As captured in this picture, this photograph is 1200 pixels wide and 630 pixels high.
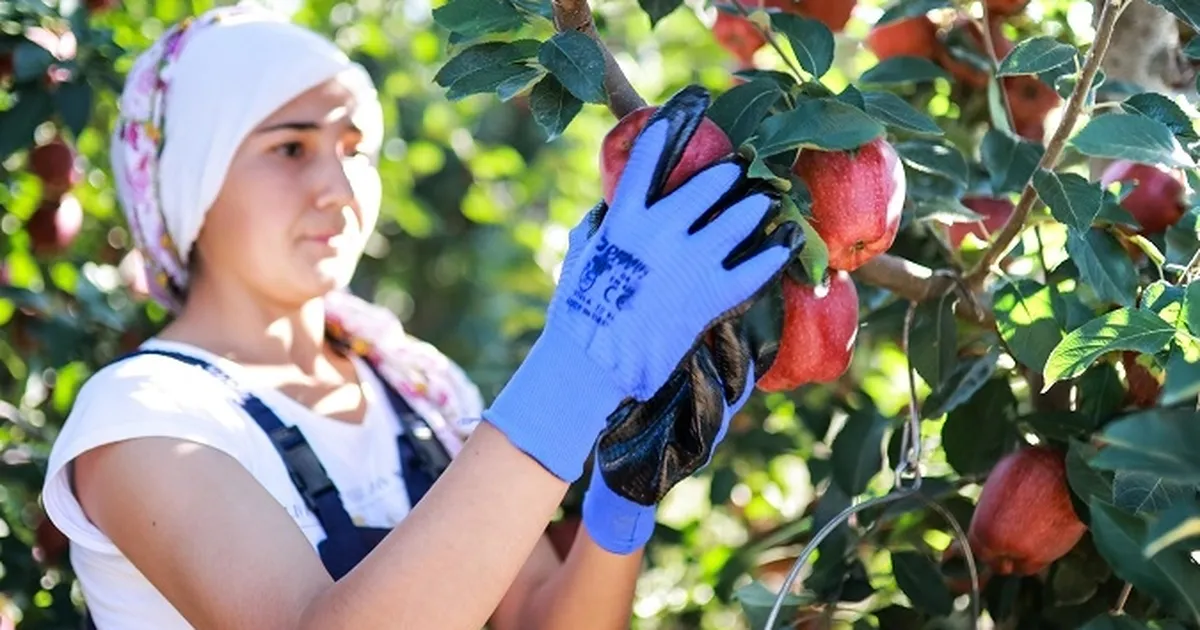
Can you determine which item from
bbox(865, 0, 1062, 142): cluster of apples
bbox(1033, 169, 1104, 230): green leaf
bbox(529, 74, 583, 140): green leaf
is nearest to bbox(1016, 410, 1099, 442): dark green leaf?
bbox(1033, 169, 1104, 230): green leaf

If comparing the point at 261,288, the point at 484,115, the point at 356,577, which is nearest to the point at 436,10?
the point at 356,577

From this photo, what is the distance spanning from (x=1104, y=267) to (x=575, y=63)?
501mm

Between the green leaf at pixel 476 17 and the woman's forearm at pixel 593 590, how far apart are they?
627mm

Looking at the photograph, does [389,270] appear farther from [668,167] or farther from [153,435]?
[668,167]

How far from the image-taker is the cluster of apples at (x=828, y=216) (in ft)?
4.20

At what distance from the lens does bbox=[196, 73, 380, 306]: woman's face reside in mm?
1858

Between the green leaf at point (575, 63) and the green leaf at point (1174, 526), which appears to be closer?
the green leaf at point (1174, 526)

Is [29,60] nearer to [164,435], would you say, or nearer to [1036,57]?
[164,435]

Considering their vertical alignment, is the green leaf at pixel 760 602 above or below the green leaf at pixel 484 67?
below

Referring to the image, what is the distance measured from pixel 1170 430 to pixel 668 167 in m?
0.48

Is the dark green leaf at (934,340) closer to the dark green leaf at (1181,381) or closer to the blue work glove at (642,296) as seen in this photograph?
the blue work glove at (642,296)

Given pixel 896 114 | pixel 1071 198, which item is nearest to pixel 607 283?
pixel 896 114

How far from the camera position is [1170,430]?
38.7 inches

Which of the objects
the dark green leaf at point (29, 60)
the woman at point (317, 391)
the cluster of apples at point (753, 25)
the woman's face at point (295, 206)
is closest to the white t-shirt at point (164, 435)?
the woman at point (317, 391)
